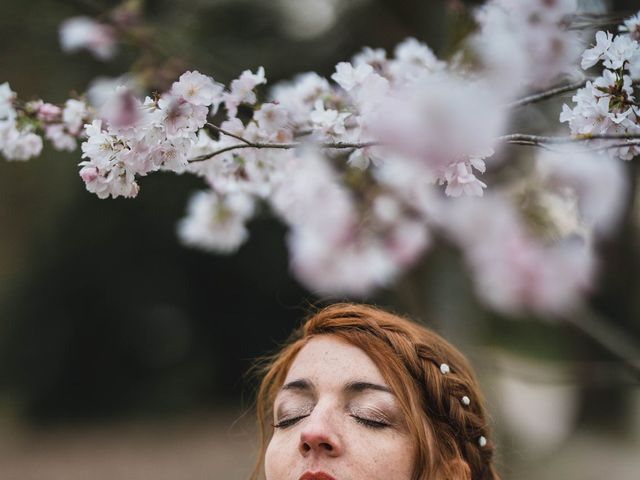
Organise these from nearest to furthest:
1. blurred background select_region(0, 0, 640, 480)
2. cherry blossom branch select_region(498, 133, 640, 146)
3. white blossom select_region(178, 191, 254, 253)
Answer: cherry blossom branch select_region(498, 133, 640, 146), white blossom select_region(178, 191, 254, 253), blurred background select_region(0, 0, 640, 480)

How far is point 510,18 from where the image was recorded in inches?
59.1

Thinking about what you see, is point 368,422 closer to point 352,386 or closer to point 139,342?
point 352,386

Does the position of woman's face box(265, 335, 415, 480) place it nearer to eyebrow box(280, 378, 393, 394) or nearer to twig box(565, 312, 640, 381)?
eyebrow box(280, 378, 393, 394)

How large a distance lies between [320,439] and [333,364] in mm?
180

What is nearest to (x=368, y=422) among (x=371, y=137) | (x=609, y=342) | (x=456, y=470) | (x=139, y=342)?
(x=456, y=470)

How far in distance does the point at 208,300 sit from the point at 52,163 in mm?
1928

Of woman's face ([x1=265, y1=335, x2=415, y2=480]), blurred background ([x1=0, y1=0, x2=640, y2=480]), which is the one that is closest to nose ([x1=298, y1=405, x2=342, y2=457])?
woman's face ([x1=265, y1=335, x2=415, y2=480])

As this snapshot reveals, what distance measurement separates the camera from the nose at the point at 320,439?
1.44 meters

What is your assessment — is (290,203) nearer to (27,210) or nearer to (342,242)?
(342,242)

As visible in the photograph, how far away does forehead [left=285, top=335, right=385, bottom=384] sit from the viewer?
5.13ft

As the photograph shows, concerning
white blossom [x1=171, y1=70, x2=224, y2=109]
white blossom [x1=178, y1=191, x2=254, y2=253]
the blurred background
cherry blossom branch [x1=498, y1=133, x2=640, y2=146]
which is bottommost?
the blurred background

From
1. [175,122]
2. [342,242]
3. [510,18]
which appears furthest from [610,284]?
[175,122]

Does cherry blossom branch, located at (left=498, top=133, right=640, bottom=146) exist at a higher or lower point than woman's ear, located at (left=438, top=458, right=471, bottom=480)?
higher

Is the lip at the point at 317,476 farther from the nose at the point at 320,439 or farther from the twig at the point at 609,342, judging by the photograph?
the twig at the point at 609,342
